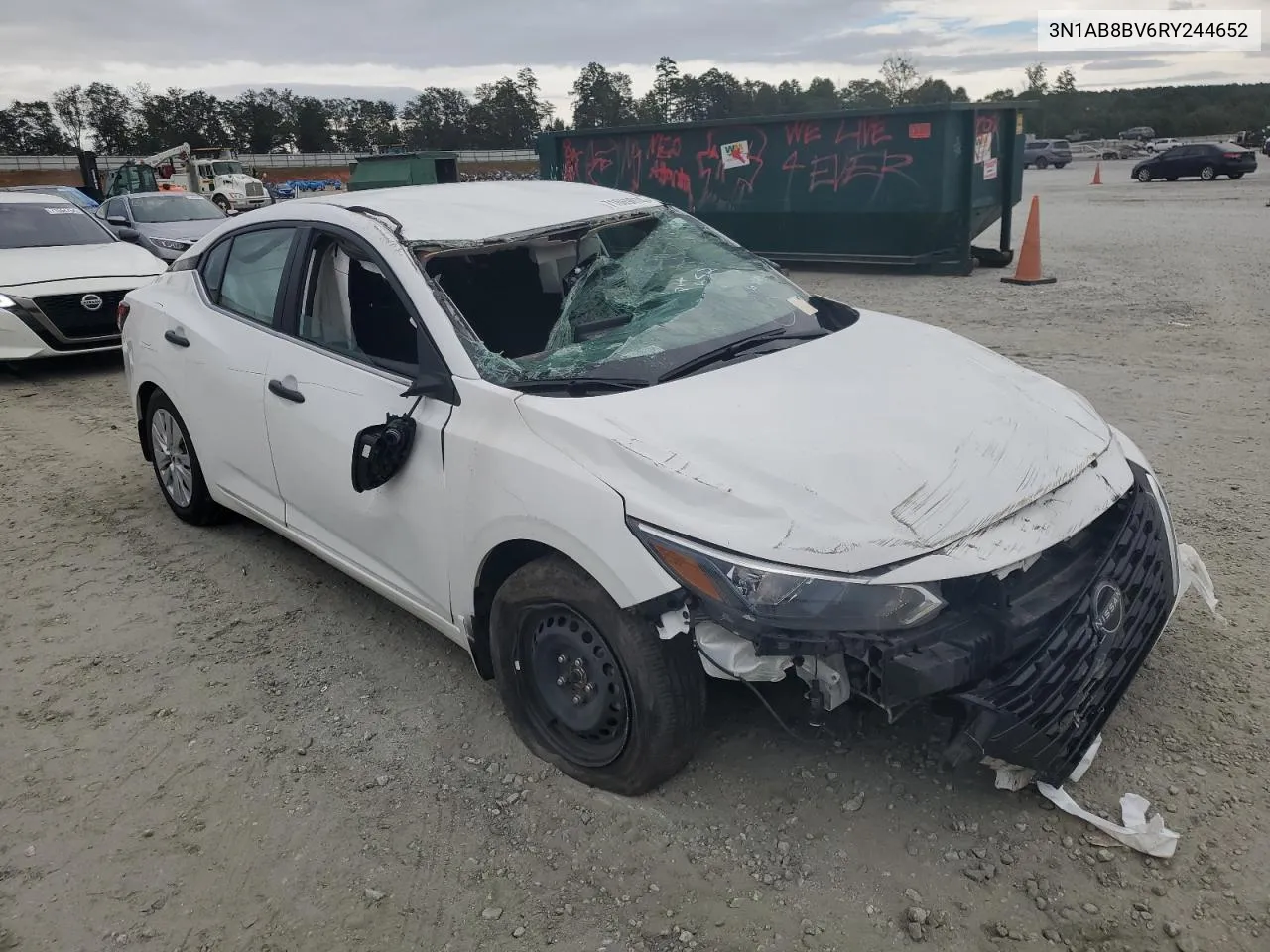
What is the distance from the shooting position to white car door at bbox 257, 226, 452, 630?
10.3ft

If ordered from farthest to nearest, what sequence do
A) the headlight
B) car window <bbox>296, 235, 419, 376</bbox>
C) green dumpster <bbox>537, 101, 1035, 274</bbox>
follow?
green dumpster <bbox>537, 101, 1035, 274</bbox>
car window <bbox>296, 235, 419, 376</bbox>
the headlight

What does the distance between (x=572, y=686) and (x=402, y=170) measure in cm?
1643

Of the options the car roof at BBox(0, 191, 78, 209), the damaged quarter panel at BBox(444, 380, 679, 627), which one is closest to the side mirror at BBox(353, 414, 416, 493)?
the damaged quarter panel at BBox(444, 380, 679, 627)

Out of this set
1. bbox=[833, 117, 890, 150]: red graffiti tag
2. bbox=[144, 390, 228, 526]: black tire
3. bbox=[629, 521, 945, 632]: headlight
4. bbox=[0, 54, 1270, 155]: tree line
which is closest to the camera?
bbox=[629, 521, 945, 632]: headlight

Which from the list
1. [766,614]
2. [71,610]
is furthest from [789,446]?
[71,610]

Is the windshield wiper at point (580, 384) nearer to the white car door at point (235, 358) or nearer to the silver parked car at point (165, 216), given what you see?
the white car door at point (235, 358)

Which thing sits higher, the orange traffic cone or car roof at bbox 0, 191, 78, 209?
car roof at bbox 0, 191, 78, 209

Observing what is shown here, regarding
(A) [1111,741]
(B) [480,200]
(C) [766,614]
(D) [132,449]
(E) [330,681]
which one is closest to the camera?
(C) [766,614]

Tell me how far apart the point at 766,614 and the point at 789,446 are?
515 millimetres

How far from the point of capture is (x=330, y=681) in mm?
3570

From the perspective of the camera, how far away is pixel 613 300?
3.58 m

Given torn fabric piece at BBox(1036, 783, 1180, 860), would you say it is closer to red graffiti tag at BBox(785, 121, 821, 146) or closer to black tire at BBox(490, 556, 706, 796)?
black tire at BBox(490, 556, 706, 796)

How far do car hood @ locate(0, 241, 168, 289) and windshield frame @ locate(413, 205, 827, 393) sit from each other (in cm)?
652

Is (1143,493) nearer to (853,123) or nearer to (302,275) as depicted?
(302,275)
